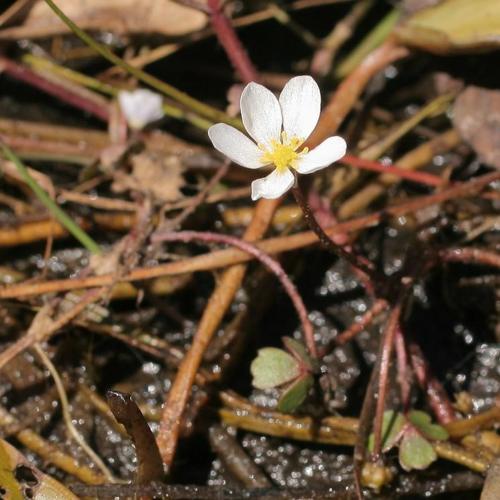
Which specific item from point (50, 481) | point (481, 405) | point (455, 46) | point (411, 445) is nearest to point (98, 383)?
point (50, 481)

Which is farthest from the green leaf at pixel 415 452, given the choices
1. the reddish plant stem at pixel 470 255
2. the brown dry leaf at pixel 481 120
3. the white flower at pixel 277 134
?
the brown dry leaf at pixel 481 120

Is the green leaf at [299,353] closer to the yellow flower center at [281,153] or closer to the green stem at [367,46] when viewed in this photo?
the yellow flower center at [281,153]

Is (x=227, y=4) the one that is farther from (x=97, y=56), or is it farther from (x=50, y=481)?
(x=50, y=481)

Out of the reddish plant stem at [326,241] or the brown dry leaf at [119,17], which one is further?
the brown dry leaf at [119,17]

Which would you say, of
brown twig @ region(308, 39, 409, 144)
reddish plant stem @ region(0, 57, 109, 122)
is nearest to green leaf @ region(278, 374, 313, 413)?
brown twig @ region(308, 39, 409, 144)

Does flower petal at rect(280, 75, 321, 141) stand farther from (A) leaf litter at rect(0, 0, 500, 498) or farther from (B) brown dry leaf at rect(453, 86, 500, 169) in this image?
(B) brown dry leaf at rect(453, 86, 500, 169)

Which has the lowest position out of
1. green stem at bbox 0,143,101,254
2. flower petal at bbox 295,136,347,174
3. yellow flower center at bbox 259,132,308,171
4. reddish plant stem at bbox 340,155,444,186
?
flower petal at bbox 295,136,347,174
